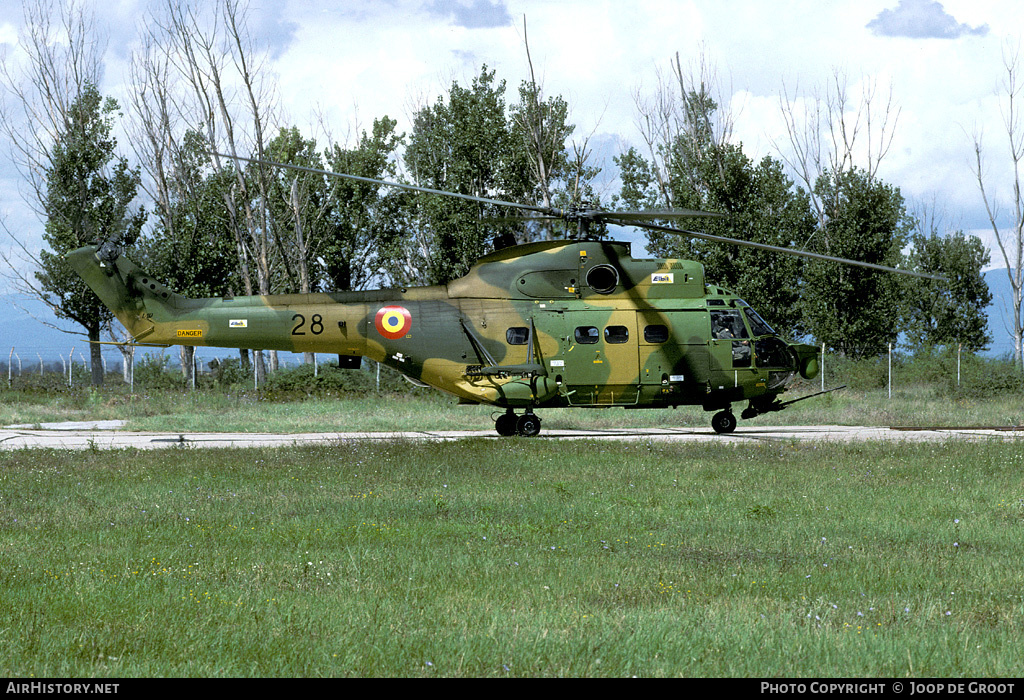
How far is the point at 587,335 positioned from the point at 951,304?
51393mm

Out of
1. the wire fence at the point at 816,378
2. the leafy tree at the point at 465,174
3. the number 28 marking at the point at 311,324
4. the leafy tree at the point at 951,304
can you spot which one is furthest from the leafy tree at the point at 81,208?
the leafy tree at the point at 951,304

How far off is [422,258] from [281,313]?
2589 cm

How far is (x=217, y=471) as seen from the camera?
14336 millimetres

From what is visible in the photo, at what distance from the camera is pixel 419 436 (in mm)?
21672

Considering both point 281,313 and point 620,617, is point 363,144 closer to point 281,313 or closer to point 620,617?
point 281,313

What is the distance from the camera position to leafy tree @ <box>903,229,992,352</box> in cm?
6159

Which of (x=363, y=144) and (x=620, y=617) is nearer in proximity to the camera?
(x=620, y=617)

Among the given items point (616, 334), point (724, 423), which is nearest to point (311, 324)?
point (616, 334)

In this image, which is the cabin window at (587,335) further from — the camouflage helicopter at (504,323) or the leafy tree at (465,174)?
the leafy tree at (465,174)

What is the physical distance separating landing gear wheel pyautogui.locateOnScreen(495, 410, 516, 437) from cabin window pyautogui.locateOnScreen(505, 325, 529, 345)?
2.12m

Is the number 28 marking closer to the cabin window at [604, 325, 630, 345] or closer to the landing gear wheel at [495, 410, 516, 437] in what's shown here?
the landing gear wheel at [495, 410, 516, 437]

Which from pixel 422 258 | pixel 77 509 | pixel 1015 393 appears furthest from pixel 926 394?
pixel 77 509

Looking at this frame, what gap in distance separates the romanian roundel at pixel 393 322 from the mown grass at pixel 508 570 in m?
5.29

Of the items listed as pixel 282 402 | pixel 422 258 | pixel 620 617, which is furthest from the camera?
pixel 422 258
